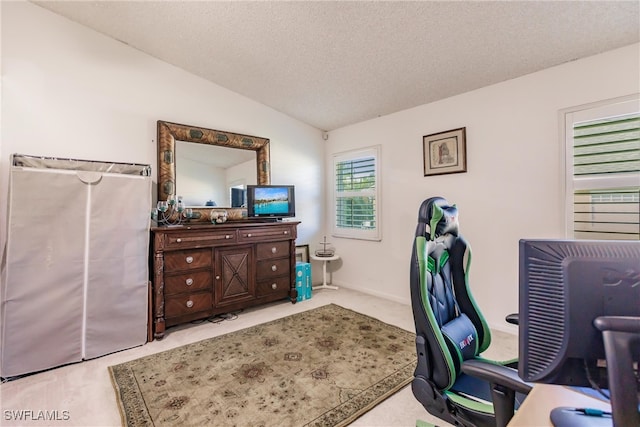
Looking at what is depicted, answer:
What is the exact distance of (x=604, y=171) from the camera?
2.24 meters

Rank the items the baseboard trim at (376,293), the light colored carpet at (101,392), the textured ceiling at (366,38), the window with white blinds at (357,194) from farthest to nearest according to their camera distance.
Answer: the window with white blinds at (357,194)
the baseboard trim at (376,293)
the textured ceiling at (366,38)
the light colored carpet at (101,392)

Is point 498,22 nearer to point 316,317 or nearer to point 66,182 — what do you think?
point 316,317

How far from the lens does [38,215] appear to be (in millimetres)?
2193

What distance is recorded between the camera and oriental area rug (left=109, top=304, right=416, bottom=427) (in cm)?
170

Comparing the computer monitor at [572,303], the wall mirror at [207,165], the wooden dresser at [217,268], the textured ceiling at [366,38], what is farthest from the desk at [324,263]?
the computer monitor at [572,303]

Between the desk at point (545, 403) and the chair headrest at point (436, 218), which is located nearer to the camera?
the desk at point (545, 403)

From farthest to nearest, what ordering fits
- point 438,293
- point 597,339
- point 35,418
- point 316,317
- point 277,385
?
point 316,317 < point 277,385 < point 35,418 < point 438,293 < point 597,339

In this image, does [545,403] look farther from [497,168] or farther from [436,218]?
[497,168]

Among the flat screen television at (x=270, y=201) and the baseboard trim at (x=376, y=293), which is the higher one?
the flat screen television at (x=270, y=201)

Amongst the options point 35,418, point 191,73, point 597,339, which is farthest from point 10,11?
point 597,339

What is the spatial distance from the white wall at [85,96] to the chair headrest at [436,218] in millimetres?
2885

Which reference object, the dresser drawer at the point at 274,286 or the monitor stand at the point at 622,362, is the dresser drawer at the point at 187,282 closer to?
the dresser drawer at the point at 274,286

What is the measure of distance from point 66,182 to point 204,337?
1738 millimetres

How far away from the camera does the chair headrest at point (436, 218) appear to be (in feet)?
4.51
